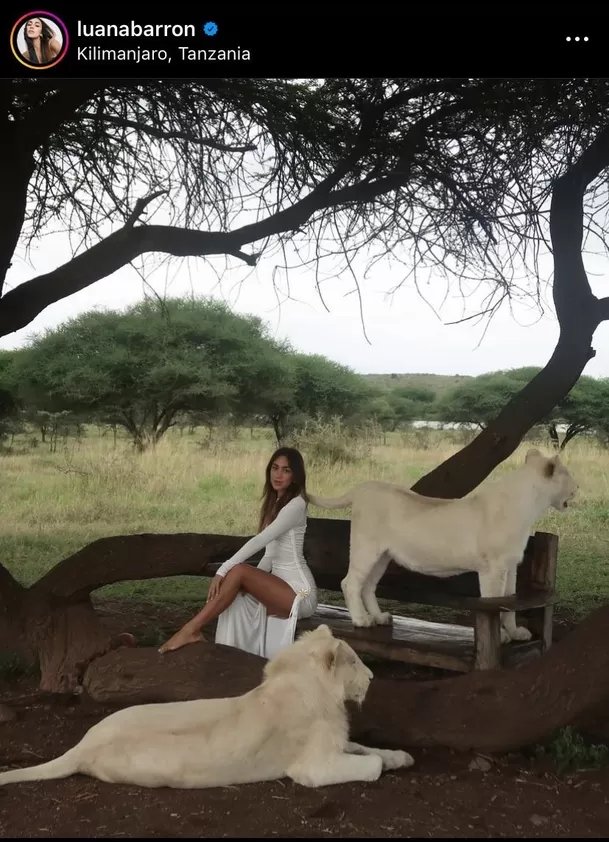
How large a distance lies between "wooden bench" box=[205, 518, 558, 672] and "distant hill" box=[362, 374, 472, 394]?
14824 mm

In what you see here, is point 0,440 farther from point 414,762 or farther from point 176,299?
point 414,762

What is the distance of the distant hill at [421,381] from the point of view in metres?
20.5

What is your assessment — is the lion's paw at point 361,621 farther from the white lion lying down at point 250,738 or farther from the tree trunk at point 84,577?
the white lion lying down at point 250,738

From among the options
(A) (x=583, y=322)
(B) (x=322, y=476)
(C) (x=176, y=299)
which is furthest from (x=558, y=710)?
(C) (x=176, y=299)

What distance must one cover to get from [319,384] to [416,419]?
9.26 feet

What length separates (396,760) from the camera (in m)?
3.29

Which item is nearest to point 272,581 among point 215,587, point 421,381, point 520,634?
point 215,587

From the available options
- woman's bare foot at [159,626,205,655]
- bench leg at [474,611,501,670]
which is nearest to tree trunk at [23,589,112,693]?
woman's bare foot at [159,626,205,655]

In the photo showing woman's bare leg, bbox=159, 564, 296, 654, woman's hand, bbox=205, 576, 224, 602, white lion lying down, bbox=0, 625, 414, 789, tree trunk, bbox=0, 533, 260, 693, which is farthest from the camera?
tree trunk, bbox=0, 533, 260, 693
